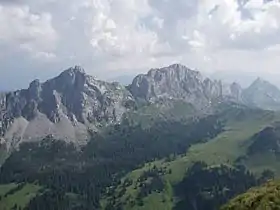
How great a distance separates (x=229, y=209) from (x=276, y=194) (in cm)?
725

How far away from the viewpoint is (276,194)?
65.3 metres

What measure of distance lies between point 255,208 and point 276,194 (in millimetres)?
4306

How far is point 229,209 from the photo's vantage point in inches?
2655

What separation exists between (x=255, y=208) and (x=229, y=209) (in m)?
5.04

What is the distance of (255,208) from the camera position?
6344 centimetres
